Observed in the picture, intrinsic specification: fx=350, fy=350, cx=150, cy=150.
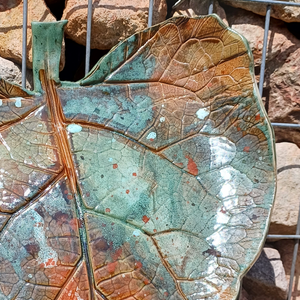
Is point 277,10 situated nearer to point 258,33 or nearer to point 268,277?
point 258,33

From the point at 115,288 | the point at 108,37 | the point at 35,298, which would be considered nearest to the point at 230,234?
the point at 115,288

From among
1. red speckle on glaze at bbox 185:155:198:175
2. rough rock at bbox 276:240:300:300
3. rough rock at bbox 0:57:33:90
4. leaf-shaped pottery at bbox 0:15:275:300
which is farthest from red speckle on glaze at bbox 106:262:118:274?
rough rock at bbox 276:240:300:300

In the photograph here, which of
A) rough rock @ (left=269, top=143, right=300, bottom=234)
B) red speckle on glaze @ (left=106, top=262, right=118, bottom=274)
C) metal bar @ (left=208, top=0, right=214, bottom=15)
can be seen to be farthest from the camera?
rough rock @ (left=269, top=143, right=300, bottom=234)

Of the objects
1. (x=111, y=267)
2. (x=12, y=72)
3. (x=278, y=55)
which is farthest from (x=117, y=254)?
(x=278, y=55)

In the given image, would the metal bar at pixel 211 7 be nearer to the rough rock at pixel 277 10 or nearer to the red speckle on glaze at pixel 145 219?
the rough rock at pixel 277 10

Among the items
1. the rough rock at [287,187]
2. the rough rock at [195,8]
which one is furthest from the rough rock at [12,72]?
the rough rock at [287,187]

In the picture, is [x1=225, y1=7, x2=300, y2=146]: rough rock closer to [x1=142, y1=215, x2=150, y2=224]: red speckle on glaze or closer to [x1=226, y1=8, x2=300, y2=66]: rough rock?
[x1=226, y1=8, x2=300, y2=66]: rough rock
